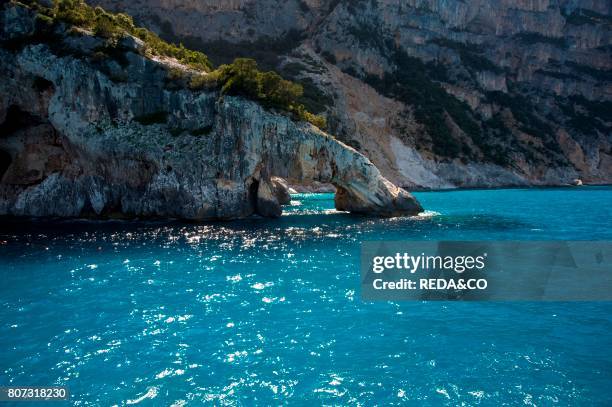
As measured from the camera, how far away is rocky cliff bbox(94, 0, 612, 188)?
109312 millimetres

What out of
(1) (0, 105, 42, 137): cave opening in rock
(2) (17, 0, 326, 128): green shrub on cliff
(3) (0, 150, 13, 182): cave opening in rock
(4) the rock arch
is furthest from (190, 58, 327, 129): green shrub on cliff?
(3) (0, 150, 13, 182): cave opening in rock

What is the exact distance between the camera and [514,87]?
14400cm

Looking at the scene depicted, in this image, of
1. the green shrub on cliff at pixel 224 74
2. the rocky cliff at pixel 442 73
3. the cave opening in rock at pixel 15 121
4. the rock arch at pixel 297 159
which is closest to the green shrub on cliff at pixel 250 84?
the green shrub on cliff at pixel 224 74

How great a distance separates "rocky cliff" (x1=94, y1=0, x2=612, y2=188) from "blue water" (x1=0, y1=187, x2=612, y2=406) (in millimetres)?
79340

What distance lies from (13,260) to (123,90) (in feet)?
79.3

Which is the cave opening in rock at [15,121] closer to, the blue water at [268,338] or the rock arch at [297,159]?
the rock arch at [297,159]

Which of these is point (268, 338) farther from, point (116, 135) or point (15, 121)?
point (15, 121)

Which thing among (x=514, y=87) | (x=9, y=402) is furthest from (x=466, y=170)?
(x=9, y=402)

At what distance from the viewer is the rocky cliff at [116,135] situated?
140 feet

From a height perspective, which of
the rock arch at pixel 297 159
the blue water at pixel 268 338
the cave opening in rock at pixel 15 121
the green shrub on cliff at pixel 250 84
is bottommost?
the blue water at pixel 268 338

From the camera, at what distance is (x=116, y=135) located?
42.4 metres

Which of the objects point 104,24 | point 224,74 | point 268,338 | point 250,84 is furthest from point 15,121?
point 268,338

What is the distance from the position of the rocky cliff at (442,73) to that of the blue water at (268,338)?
79.3 metres

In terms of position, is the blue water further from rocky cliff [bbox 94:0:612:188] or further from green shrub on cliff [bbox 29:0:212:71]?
rocky cliff [bbox 94:0:612:188]
